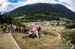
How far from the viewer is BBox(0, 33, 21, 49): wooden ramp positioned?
2248 millimetres

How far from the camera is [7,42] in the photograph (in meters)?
2.26

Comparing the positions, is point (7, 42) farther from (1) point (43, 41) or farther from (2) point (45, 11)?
(2) point (45, 11)

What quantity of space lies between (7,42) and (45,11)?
0.48 meters

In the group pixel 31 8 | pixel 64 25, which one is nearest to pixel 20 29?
pixel 31 8

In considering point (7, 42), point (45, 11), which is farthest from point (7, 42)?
point (45, 11)

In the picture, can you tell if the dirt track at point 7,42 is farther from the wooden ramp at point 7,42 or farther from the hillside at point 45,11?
the hillside at point 45,11

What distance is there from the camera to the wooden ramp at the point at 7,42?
225 cm

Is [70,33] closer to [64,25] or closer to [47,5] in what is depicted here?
[64,25]

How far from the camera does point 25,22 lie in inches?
91.0

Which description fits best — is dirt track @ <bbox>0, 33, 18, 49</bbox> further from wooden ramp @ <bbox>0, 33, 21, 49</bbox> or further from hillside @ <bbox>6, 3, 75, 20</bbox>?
hillside @ <bbox>6, 3, 75, 20</bbox>

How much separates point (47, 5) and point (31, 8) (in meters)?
0.16

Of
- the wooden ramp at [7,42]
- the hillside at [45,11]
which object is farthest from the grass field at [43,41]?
the hillside at [45,11]

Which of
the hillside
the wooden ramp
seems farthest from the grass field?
the hillside

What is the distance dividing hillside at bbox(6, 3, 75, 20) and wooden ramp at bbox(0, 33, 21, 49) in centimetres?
21
